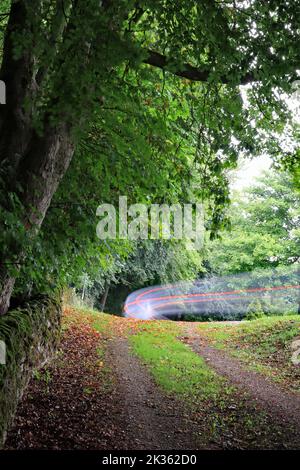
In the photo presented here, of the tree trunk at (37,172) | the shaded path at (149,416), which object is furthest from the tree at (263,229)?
the tree trunk at (37,172)

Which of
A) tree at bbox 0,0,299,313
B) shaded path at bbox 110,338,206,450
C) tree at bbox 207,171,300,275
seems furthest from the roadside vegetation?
tree at bbox 207,171,300,275

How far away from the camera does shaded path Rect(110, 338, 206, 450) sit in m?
5.70

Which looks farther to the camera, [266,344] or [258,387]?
[266,344]

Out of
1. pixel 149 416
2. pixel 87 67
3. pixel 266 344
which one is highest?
pixel 87 67

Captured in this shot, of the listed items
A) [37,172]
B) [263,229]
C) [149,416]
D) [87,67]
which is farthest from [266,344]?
[263,229]

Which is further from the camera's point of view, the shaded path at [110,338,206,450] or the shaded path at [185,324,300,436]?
the shaded path at [185,324,300,436]

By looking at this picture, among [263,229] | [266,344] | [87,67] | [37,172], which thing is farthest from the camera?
[263,229]

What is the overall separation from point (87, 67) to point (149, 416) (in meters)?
5.19

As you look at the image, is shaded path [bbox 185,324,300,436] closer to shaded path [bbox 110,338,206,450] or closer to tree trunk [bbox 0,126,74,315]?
shaded path [bbox 110,338,206,450]

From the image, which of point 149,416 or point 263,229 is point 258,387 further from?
point 263,229

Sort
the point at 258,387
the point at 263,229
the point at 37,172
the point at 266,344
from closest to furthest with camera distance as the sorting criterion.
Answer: the point at 37,172, the point at 258,387, the point at 266,344, the point at 263,229

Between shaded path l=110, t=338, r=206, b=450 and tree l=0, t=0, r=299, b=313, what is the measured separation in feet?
8.63

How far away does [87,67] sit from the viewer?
4.19 metres

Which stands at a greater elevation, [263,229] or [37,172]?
[263,229]
